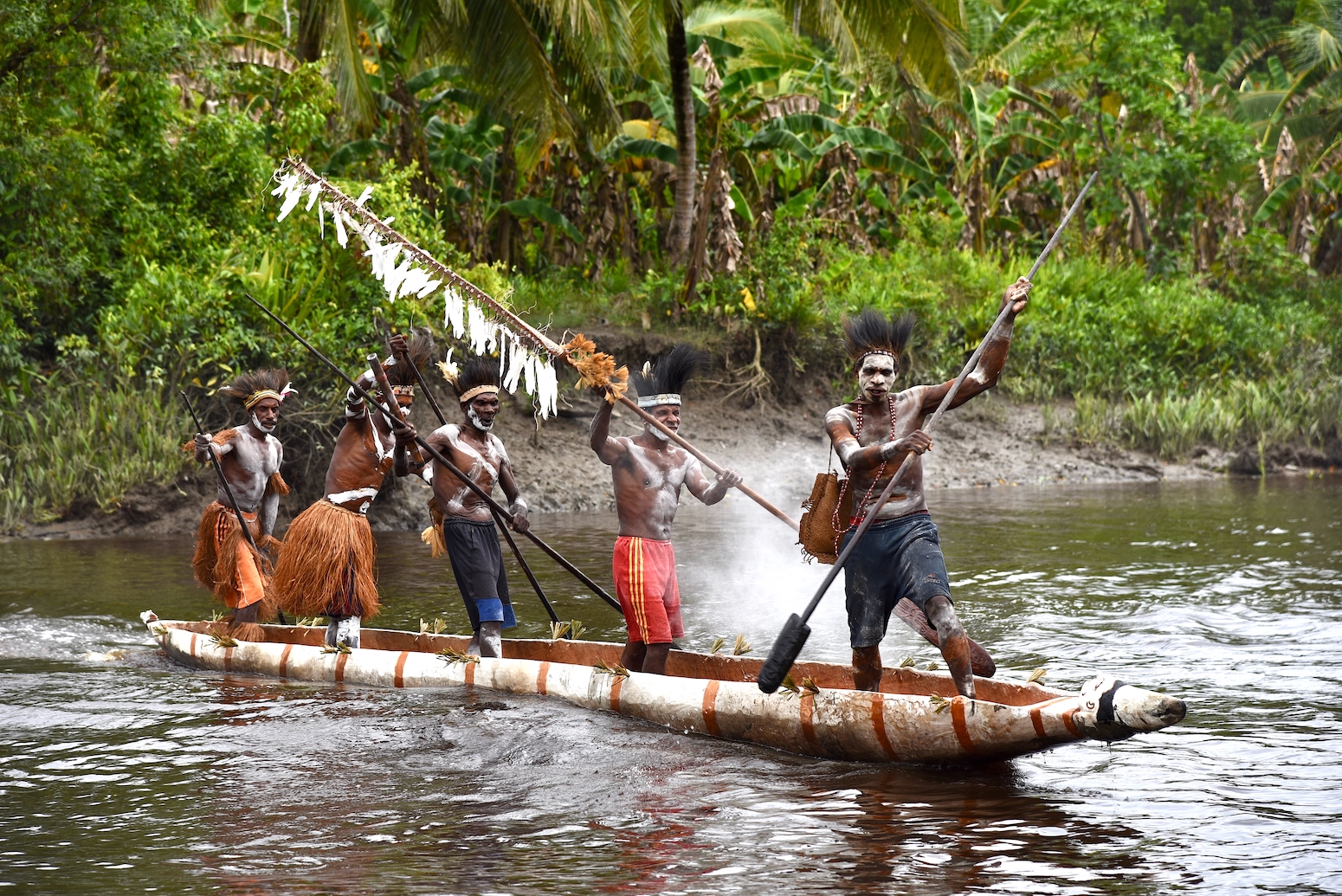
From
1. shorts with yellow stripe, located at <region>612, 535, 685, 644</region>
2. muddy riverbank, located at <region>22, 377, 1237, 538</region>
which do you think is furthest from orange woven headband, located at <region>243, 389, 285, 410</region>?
muddy riverbank, located at <region>22, 377, 1237, 538</region>

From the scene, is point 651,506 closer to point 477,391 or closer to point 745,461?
point 477,391

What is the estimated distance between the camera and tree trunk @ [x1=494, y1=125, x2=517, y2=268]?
65.8 feet

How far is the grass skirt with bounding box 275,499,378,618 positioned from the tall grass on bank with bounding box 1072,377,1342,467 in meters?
14.9

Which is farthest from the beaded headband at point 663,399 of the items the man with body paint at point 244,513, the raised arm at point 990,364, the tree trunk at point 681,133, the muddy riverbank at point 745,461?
the tree trunk at point 681,133

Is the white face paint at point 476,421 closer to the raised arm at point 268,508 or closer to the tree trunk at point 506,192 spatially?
the raised arm at point 268,508

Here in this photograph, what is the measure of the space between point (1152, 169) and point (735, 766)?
812 inches

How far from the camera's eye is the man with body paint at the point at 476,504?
25.3 feet

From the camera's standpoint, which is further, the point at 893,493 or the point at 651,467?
the point at 651,467

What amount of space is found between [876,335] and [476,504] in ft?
9.01

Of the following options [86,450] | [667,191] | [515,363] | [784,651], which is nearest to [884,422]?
[784,651]

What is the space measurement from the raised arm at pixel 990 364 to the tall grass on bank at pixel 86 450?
36.9ft

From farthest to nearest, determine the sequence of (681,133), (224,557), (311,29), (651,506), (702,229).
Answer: (702,229), (681,133), (311,29), (224,557), (651,506)

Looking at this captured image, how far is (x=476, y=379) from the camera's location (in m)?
7.80

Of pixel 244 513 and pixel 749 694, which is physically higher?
pixel 244 513
